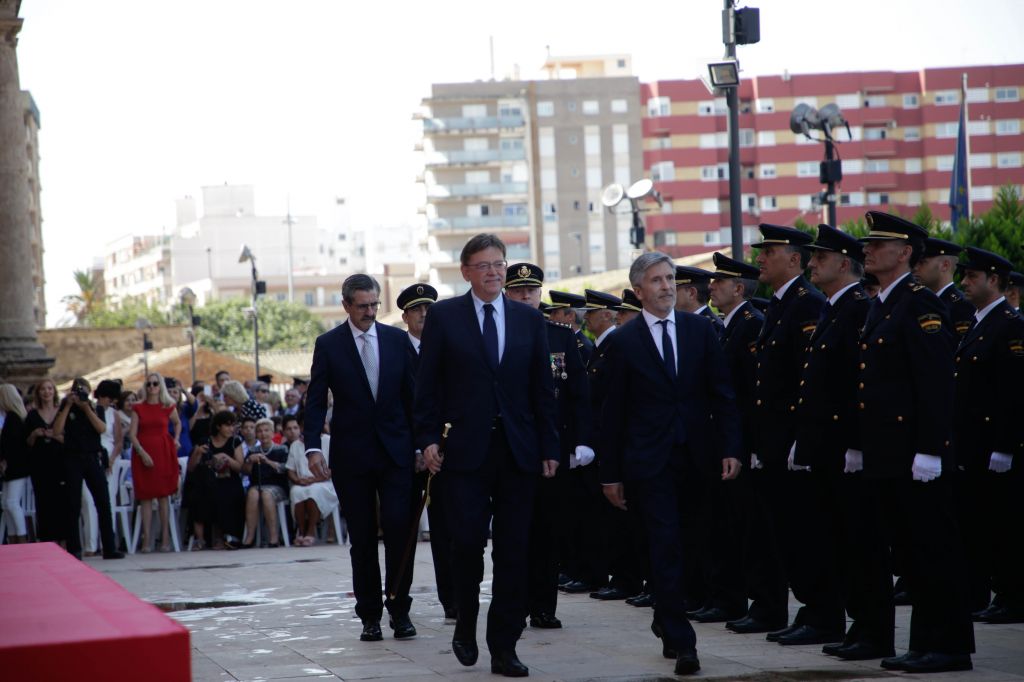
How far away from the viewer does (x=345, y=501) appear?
31.9 ft

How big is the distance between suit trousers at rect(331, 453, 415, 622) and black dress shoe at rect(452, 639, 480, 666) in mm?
1567

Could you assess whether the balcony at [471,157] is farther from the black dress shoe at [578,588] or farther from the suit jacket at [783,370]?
the suit jacket at [783,370]

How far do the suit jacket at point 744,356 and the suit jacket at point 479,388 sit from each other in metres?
1.80

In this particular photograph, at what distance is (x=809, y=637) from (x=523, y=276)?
3.38m

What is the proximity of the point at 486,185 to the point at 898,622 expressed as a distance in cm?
10694

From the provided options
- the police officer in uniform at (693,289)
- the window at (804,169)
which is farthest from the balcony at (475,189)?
the police officer in uniform at (693,289)

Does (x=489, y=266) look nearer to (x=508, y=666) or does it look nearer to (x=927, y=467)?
(x=508, y=666)

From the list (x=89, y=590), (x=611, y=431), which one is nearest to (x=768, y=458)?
(x=611, y=431)

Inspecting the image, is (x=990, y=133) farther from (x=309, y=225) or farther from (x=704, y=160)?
(x=309, y=225)

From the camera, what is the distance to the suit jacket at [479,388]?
313 inches

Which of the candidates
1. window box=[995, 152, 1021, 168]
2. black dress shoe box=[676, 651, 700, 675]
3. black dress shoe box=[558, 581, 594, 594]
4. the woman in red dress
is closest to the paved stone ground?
black dress shoe box=[676, 651, 700, 675]

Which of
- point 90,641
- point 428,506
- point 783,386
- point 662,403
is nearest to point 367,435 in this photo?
point 428,506

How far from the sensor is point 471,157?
4555 inches

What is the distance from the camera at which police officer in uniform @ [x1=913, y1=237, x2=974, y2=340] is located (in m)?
9.17
